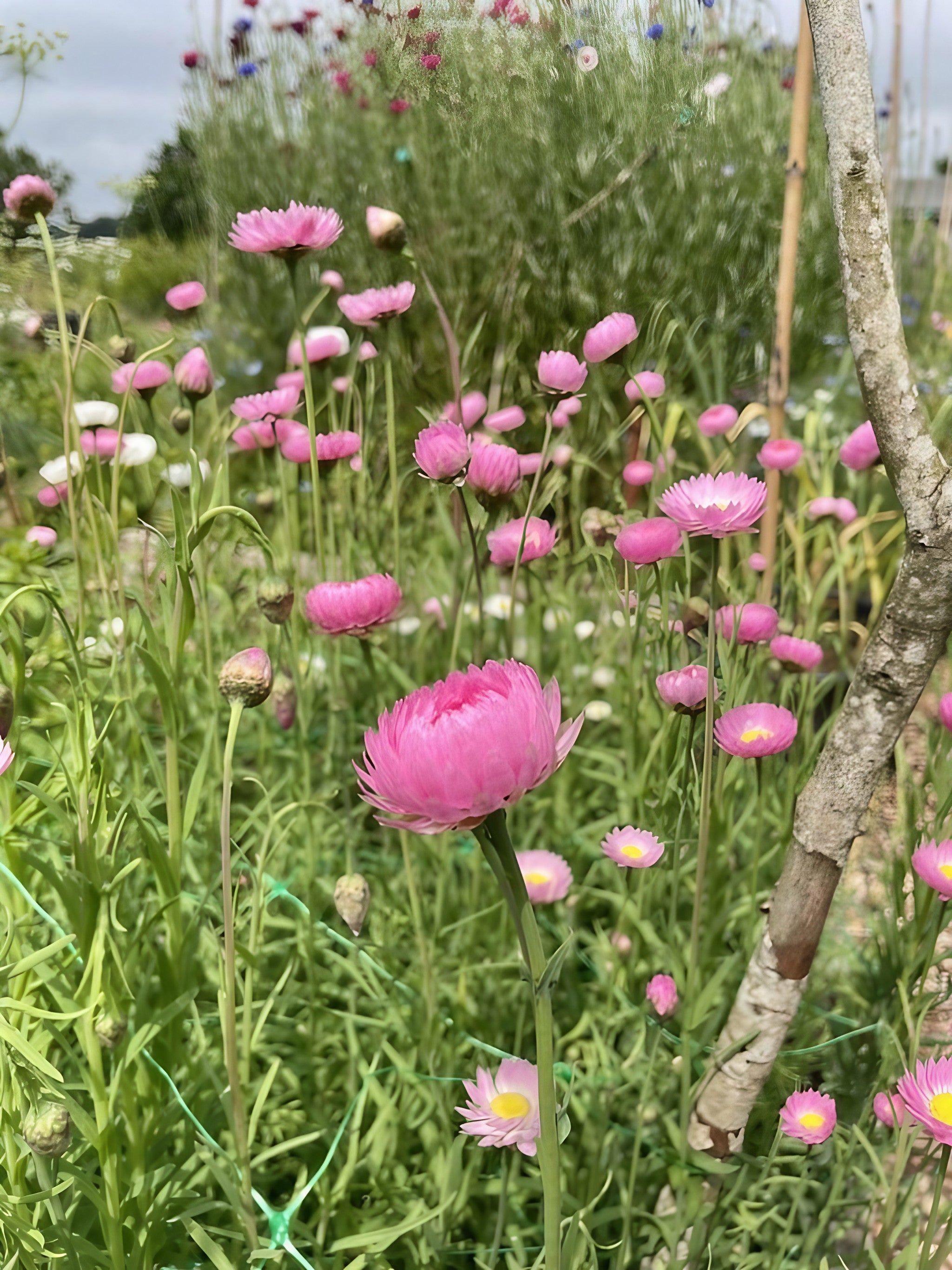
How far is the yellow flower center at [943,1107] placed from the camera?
54 centimetres

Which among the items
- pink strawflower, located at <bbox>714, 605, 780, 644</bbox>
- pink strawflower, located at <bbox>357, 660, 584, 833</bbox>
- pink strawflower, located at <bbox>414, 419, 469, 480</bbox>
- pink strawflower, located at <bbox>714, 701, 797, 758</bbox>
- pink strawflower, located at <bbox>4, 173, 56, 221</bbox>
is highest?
pink strawflower, located at <bbox>4, 173, 56, 221</bbox>

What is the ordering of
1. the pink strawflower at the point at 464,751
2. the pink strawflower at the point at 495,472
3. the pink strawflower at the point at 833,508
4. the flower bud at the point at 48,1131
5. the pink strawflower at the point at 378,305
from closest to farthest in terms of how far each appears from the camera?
the pink strawflower at the point at 464,751, the flower bud at the point at 48,1131, the pink strawflower at the point at 495,472, the pink strawflower at the point at 378,305, the pink strawflower at the point at 833,508

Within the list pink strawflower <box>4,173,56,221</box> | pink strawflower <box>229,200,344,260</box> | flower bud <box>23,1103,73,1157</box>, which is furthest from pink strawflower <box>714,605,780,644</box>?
pink strawflower <box>4,173,56,221</box>

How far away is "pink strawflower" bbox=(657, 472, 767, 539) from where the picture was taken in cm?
52

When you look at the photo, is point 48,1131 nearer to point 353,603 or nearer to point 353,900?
point 353,900

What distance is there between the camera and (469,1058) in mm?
818

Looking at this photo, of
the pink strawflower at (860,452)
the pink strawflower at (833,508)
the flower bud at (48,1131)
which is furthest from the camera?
the pink strawflower at (833,508)

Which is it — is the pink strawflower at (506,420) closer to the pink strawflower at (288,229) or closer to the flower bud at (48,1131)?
the pink strawflower at (288,229)

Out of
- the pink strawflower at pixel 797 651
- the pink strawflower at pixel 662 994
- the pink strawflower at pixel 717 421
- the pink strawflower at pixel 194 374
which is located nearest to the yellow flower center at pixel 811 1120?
the pink strawflower at pixel 662 994

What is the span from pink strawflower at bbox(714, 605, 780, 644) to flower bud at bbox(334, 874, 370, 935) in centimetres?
33

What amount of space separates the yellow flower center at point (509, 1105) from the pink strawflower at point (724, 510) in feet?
1.25

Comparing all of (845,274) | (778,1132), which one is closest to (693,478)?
(845,274)

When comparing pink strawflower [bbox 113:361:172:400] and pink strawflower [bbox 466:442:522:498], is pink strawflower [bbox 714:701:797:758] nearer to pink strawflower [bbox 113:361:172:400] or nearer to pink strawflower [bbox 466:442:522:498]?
pink strawflower [bbox 466:442:522:498]

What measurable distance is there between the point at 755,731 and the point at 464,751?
377 mm
